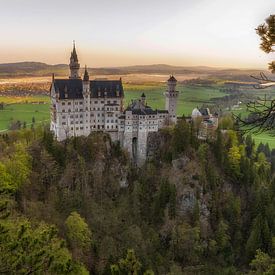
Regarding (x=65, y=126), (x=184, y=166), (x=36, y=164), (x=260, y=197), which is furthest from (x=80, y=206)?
(x=260, y=197)

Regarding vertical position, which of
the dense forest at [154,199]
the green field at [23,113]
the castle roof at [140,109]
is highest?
the castle roof at [140,109]

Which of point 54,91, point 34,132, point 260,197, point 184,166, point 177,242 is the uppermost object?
point 54,91

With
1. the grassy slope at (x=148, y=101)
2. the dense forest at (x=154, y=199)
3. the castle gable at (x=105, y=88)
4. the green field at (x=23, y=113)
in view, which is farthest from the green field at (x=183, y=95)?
the dense forest at (x=154, y=199)

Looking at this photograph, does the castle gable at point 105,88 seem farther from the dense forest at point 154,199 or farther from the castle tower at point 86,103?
the dense forest at point 154,199

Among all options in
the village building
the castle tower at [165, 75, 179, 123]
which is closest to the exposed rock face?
the village building

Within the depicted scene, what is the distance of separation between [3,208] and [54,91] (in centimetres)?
5277

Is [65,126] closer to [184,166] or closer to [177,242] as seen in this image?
[184,166]

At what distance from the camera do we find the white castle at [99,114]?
70375 millimetres

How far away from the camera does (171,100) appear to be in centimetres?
7944

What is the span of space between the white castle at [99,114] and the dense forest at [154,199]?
242 cm

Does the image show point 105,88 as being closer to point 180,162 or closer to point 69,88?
point 69,88

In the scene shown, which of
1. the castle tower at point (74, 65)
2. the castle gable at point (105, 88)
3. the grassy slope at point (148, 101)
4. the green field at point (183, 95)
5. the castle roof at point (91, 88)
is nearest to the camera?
the castle roof at point (91, 88)

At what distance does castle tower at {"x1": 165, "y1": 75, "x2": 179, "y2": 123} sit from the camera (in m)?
79.4

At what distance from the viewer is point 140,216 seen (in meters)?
69.2
